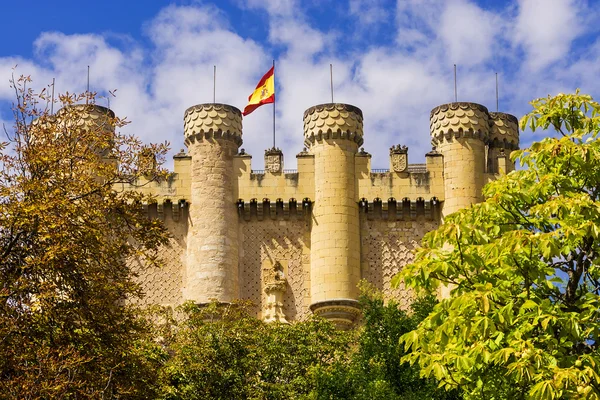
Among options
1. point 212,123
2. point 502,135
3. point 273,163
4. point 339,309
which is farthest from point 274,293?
point 502,135

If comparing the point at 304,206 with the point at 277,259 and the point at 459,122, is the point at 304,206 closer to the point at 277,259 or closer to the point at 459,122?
the point at 277,259

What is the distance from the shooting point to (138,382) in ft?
79.7

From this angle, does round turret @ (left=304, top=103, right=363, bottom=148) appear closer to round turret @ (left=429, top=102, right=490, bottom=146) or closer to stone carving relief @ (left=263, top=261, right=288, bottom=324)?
round turret @ (left=429, top=102, right=490, bottom=146)

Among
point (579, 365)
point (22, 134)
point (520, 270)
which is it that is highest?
point (22, 134)

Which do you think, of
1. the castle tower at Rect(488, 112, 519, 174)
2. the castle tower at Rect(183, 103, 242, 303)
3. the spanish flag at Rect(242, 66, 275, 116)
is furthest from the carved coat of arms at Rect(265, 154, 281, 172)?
the castle tower at Rect(488, 112, 519, 174)

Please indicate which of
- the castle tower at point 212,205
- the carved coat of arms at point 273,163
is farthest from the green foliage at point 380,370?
the carved coat of arms at point 273,163

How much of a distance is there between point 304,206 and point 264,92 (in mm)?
4775

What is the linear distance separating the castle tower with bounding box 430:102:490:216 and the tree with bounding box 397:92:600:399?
21833mm

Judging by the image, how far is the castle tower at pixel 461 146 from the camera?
43219mm

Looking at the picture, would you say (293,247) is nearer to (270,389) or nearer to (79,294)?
(270,389)

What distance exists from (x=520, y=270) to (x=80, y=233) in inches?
313

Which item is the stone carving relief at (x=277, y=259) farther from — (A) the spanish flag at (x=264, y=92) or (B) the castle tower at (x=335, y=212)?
(A) the spanish flag at (x=264, y=92)

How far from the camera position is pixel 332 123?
144 ft

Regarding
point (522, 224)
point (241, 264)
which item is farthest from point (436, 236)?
point (241, 264)
